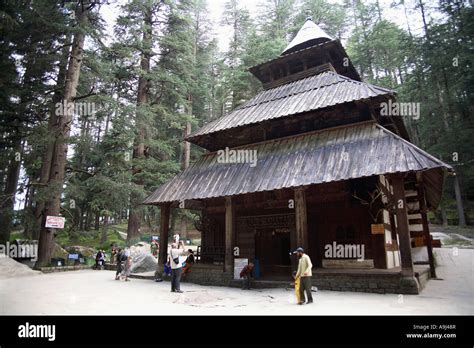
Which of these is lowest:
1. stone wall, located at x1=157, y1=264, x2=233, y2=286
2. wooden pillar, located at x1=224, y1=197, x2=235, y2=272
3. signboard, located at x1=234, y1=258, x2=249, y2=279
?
stone wall, located at x1=157, y1=264, x2=233, y2=286

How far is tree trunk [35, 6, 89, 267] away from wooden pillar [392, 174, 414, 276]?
17.3 metres

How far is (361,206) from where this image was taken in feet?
40.5

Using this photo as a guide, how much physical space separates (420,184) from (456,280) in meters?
4.29

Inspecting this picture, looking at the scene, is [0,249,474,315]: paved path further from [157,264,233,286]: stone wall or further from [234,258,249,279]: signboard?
[157,264,233,286]: stone wall

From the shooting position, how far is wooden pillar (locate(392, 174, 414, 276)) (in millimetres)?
9188

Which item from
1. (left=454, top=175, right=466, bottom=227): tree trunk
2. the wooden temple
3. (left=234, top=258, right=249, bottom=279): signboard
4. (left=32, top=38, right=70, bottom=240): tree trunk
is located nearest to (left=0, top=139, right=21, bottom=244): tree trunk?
(left=32, top=38, right=70, bottom=240): tree trunk

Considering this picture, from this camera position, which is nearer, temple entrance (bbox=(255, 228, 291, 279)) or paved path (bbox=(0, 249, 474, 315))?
paved path (bbox=(0, 249, 474, 315))

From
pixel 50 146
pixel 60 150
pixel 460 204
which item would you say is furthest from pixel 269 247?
pixel 460 204

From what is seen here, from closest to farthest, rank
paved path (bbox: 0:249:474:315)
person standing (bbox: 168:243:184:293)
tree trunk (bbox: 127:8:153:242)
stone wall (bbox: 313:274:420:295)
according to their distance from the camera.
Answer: paved path (bbox: 0:249:474:315), stone wall (bbox: 313:274:420:295), person standing (bbox: 168:243:184:293), tree trunk (bbox: 127:8:153:242)

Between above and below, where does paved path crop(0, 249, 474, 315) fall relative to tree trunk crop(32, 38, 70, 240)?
below

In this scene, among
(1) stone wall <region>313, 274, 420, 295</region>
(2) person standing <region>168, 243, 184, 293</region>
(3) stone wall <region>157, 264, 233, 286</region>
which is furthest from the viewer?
(3) stone wall <region>157, 264, 233, 286</region>
